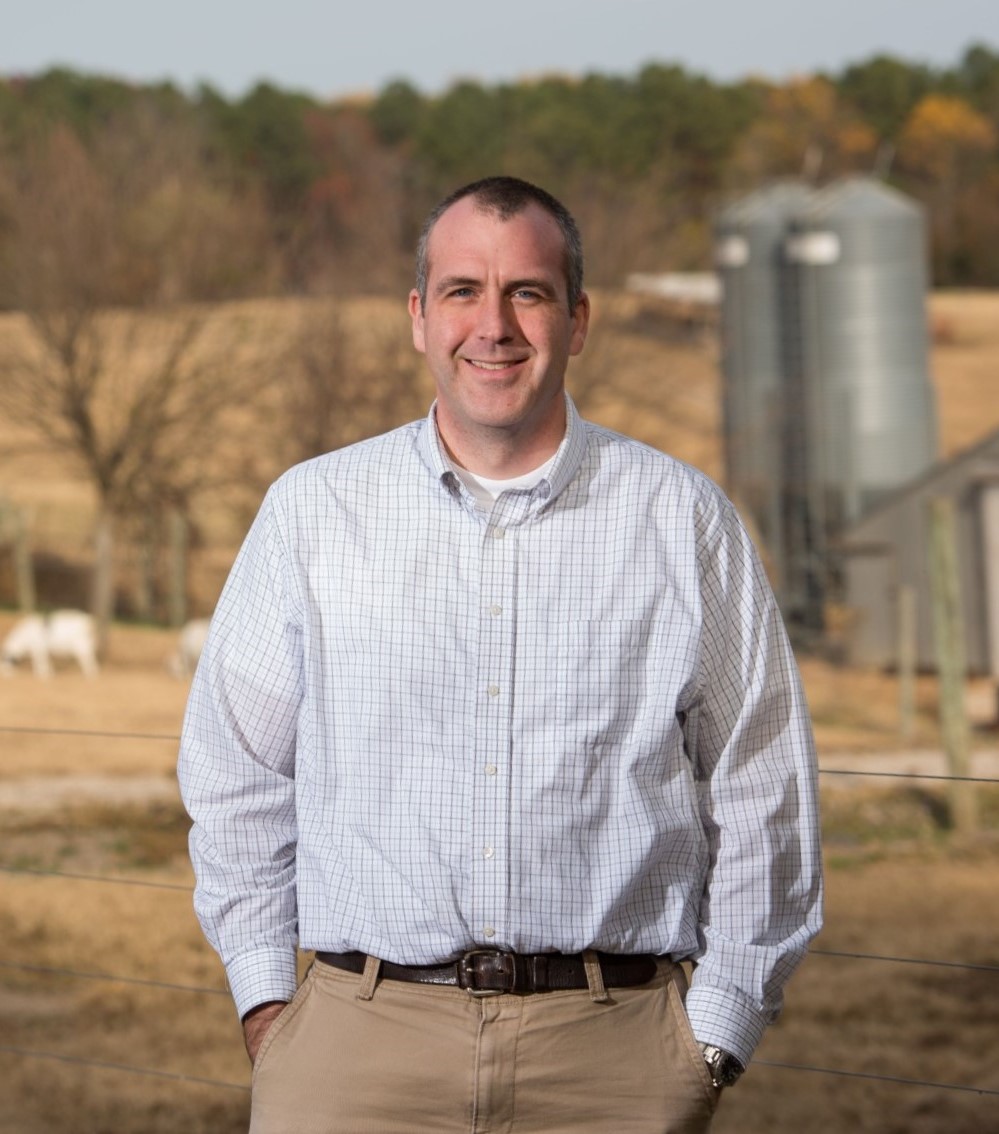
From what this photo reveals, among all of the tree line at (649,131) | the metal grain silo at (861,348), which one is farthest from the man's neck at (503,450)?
the tree line at (649,131)

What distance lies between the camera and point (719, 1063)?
89.1 inches

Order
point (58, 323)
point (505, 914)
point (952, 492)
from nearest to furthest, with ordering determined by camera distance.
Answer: point (505, 914) → point (952, 492) → point (58, 323)

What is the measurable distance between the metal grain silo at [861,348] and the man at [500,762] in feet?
71.8

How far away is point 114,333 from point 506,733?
23.3m

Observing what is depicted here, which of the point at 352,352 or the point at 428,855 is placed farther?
the point at 352,352

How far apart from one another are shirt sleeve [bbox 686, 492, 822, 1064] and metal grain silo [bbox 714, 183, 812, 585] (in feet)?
72.2

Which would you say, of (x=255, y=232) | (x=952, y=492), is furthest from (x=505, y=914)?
(x=255, y=232)

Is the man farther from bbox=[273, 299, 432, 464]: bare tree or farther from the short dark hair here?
bbox=[273, 299, 432, 464]: bare tree

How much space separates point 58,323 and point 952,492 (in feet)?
40.9

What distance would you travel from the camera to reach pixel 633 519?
231 centimetres

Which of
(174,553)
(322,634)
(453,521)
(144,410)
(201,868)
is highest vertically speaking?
(453,521)

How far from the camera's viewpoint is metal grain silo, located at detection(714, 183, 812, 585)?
970 inches

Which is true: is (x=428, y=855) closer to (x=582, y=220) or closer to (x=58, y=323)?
(x=58, y=323)

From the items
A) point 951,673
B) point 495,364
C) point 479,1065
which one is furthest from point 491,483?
point 951,673
